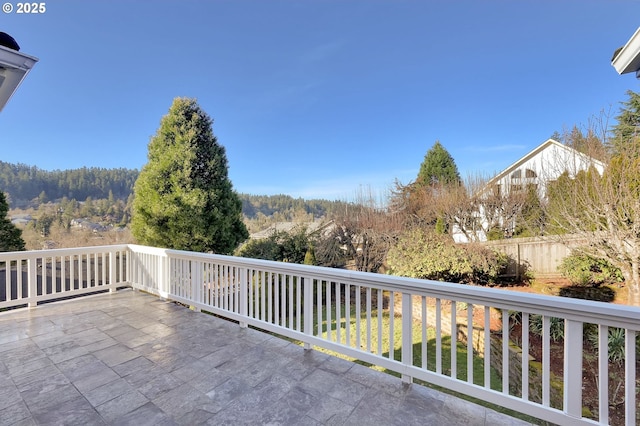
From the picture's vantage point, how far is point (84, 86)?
663 cm

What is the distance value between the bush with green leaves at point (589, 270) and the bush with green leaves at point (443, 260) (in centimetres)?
122

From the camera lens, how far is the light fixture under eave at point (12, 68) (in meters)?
1.76

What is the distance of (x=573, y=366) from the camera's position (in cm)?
152

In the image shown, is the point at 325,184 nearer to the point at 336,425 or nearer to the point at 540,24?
the point at 540,24

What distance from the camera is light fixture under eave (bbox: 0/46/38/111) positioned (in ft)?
5.76

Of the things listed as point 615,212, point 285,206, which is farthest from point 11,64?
point 285,206

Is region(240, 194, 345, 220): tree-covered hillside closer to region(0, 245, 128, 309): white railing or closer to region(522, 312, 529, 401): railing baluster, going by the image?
region(0, 245, 128, 309): white railing

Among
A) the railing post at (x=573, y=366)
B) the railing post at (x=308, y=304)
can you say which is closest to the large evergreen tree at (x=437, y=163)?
the railing post at (x=308, y=304)

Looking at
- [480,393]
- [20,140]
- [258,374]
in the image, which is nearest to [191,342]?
[258,374]

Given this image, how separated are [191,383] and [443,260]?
5.41m

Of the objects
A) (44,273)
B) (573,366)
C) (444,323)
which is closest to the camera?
(573,366)

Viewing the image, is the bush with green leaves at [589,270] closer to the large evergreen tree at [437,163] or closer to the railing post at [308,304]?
the railing post at [308,304]

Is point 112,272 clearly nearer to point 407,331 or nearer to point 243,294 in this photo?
point 243,294

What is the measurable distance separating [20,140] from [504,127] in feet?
52.6
